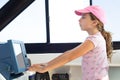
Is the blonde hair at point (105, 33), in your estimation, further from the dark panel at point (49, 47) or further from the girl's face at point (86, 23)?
the dark panel at point (49, 47)

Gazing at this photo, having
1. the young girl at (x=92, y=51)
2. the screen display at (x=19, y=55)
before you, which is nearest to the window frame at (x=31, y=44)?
the young girl at (x=92, y=51)

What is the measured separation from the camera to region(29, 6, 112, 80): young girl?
1.63m

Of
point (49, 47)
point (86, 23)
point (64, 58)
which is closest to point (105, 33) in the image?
point (86, 23)

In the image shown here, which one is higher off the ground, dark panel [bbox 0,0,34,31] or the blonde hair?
dark panel [bbox 0,0,34,31]

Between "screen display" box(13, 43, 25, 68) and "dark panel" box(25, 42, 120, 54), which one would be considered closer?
"screen display" box(13, 43, 25, 68)

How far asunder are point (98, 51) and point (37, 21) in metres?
1.68

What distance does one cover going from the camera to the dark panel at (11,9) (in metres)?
3.22

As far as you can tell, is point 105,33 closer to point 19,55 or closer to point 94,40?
point 94,40

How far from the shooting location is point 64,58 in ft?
5.26

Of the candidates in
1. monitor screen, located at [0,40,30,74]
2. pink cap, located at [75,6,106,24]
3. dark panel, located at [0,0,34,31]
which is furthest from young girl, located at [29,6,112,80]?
dark panel, located at [0,0,34,31]

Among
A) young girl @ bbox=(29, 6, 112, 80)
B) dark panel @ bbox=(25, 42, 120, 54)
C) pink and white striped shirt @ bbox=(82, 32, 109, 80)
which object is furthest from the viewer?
dark panel @ bbox=(25, 42, 120, 54)

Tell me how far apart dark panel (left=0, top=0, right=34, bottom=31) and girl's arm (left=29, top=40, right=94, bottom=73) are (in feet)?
5.58

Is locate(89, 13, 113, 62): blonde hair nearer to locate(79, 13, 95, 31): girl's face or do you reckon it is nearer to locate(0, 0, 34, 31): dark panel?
locate(79, 13, 95, 31): girl's face

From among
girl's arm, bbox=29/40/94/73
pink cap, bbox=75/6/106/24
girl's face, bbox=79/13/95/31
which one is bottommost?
girl's arm, bbox=29/40/94/73
